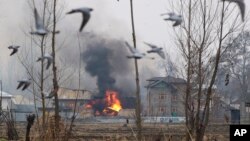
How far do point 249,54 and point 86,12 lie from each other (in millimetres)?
56701

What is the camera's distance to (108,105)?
57.5 meters

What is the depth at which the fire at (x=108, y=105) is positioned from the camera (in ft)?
188

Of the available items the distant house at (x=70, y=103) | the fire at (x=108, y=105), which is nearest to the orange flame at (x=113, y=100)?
the fire at (x=108, y=105)

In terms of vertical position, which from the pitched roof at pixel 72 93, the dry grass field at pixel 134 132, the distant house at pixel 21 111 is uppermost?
the pitched roof at pixel 72 93

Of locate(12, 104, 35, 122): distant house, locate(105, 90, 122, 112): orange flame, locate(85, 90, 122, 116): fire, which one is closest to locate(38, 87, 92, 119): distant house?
locate(85, 90, 122, 116): fire

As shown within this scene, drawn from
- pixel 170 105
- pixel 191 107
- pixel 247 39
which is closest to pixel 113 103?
pixel 170 105

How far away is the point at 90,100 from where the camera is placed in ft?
185

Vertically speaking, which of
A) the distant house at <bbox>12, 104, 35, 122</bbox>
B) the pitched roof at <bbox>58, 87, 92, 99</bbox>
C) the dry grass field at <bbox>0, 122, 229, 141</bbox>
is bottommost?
the dry grass field at <bbox>0, 122, 229, 141</bbox>

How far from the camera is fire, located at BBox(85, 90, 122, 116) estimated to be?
188ft

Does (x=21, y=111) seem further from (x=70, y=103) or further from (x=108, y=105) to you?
(x=108, y=105)

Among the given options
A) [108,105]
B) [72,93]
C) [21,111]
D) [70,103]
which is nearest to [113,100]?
[108,105]

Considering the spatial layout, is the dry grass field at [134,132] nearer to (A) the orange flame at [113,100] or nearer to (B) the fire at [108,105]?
(B) the fire at [108,105]

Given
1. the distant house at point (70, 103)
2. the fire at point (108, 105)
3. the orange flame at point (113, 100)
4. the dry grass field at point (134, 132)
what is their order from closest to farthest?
the distant house at point (70, 103) → the dry grass field at point (134, 132) → the fire at point (108, 105) → the orange flame at point (113, 100)

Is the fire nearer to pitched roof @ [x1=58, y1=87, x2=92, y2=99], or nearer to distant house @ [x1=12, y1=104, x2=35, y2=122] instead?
pitched roof @ [x1=58, y1=87, x2=92, y2=99]
